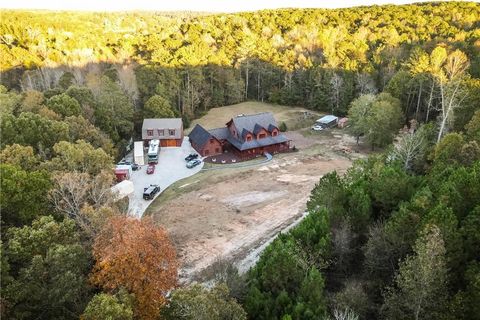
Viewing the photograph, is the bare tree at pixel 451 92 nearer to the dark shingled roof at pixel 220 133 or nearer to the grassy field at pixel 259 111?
the grassy field at pixel 259 111

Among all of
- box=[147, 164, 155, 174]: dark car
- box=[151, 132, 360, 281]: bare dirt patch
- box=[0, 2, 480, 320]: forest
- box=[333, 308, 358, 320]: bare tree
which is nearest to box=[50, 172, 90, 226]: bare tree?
box=[0, 2, 480, 320]: forest

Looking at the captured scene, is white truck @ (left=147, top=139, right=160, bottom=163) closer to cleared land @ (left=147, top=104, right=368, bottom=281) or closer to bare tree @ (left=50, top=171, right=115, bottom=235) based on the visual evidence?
cleared land @ (left=147, top=104, right=368, bottom=281)

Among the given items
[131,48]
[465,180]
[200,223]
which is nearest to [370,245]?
[465,180]

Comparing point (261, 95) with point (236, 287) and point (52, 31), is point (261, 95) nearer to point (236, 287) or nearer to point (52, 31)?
point (52, 31)

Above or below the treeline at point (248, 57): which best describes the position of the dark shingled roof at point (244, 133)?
below

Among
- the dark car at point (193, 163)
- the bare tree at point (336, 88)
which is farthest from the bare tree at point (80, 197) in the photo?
the bare tree at point (336, 88)

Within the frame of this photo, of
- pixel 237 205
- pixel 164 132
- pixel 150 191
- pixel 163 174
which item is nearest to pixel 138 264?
pixel 237 205

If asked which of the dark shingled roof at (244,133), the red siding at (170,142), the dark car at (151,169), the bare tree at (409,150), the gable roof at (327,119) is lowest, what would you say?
the dark car at (151,169)
